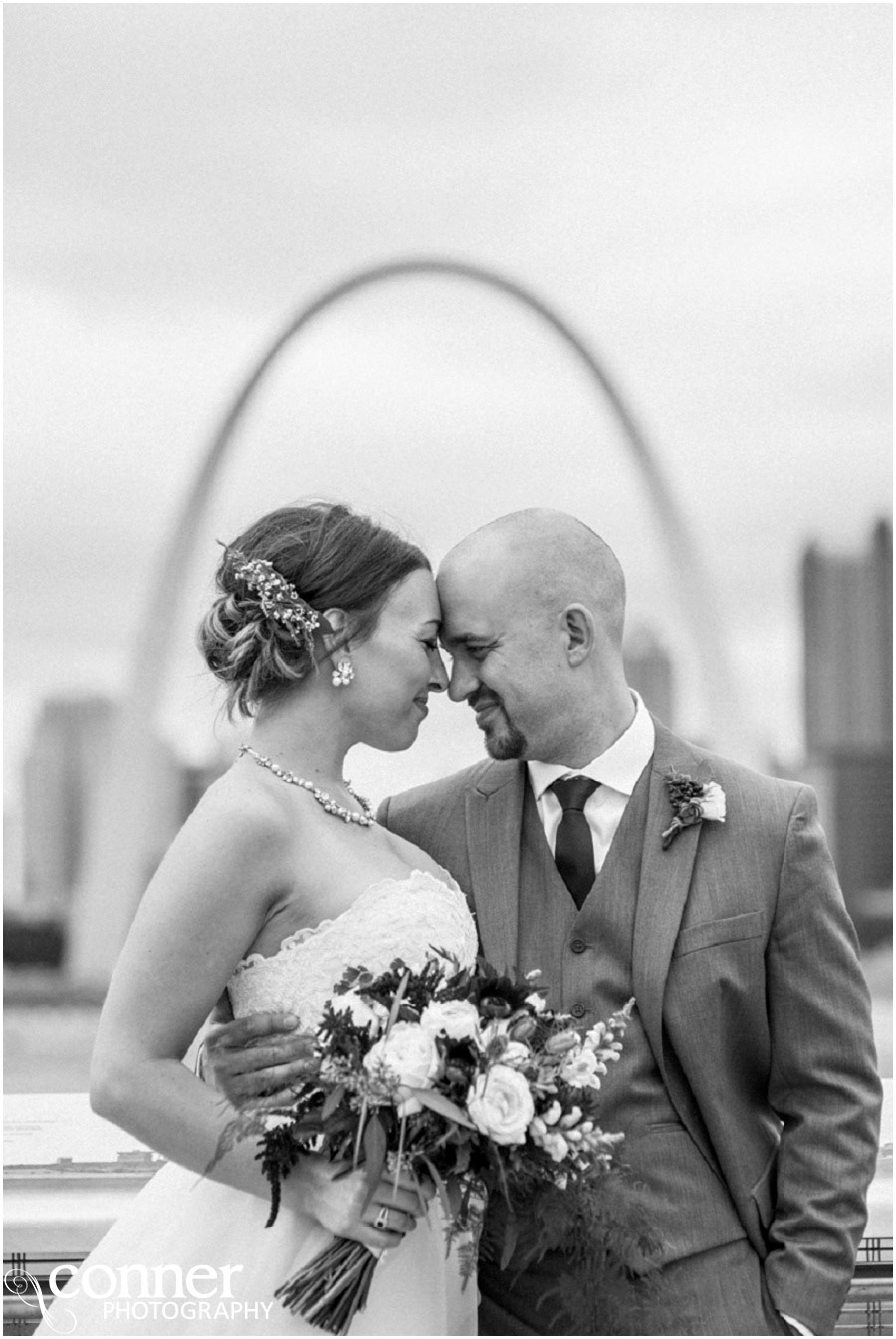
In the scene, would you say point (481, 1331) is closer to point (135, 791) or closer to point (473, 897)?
point (473, 897)

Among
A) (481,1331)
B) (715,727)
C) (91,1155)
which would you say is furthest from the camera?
(715,727)

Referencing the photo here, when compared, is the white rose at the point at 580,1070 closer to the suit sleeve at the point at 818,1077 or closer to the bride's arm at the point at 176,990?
the bride's arm at the point at 176,990

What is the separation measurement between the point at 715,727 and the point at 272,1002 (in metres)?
26.1

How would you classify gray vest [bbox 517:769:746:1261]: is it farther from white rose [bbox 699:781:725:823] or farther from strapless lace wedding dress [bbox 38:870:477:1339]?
strapless lace wedding dress [bbox 38:870:477:1339]

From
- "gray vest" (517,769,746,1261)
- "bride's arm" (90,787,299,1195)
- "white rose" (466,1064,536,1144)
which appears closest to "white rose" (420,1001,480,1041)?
"white rose" (466,1064,536,1144)

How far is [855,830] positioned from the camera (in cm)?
3697

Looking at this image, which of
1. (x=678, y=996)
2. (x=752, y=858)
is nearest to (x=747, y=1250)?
(x=678, y=996)

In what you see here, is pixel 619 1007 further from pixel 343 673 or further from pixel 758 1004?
pixel 343 673

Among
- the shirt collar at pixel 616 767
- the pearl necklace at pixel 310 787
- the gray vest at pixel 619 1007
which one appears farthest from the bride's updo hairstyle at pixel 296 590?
the gray vest at pixel 619 1007

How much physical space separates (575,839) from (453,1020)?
4.59 ft

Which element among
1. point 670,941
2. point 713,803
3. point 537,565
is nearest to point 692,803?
point 713,803

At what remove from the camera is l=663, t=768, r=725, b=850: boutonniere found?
16.6 ft

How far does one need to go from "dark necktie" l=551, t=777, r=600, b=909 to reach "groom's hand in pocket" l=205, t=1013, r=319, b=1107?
1130mm

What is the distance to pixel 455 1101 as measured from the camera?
3.84m
